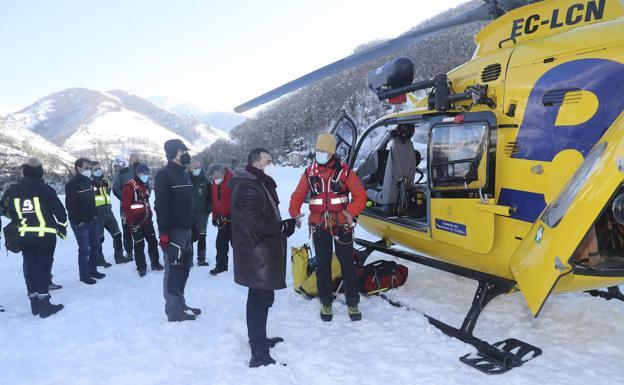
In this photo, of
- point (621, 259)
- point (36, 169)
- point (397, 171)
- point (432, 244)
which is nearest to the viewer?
point (621, 259)

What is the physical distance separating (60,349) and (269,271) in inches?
85.3

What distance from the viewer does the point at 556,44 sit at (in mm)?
3236

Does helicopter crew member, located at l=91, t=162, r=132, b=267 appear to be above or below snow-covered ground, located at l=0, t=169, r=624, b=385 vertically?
above

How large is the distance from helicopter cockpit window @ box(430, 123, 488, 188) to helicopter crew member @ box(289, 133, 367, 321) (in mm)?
803

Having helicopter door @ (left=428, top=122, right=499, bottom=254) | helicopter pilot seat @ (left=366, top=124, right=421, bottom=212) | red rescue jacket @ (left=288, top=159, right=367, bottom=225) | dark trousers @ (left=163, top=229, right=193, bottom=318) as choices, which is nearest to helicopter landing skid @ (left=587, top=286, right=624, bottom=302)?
helicopter door @ (left=428, top=122, right=499, bottom=254)

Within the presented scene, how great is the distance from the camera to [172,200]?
167 inches

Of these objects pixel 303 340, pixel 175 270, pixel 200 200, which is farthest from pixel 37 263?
pixel 303 340

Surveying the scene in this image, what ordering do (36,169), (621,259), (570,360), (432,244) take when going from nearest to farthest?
1. (621,259)
2. (570,360)
3. (432,244)
4. (36,169)

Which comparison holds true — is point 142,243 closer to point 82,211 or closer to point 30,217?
point 82,211

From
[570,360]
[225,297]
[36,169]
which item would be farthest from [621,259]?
[36,169]

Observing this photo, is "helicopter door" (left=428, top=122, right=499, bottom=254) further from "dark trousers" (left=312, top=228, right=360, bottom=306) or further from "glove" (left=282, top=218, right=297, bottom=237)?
"glove" (left=282, top=218, right=297, bottom=237)

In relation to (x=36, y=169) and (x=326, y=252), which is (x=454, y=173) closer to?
(x=326, y=252)

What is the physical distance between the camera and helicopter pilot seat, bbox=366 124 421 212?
537 centimetres

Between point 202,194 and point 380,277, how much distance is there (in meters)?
3.31
